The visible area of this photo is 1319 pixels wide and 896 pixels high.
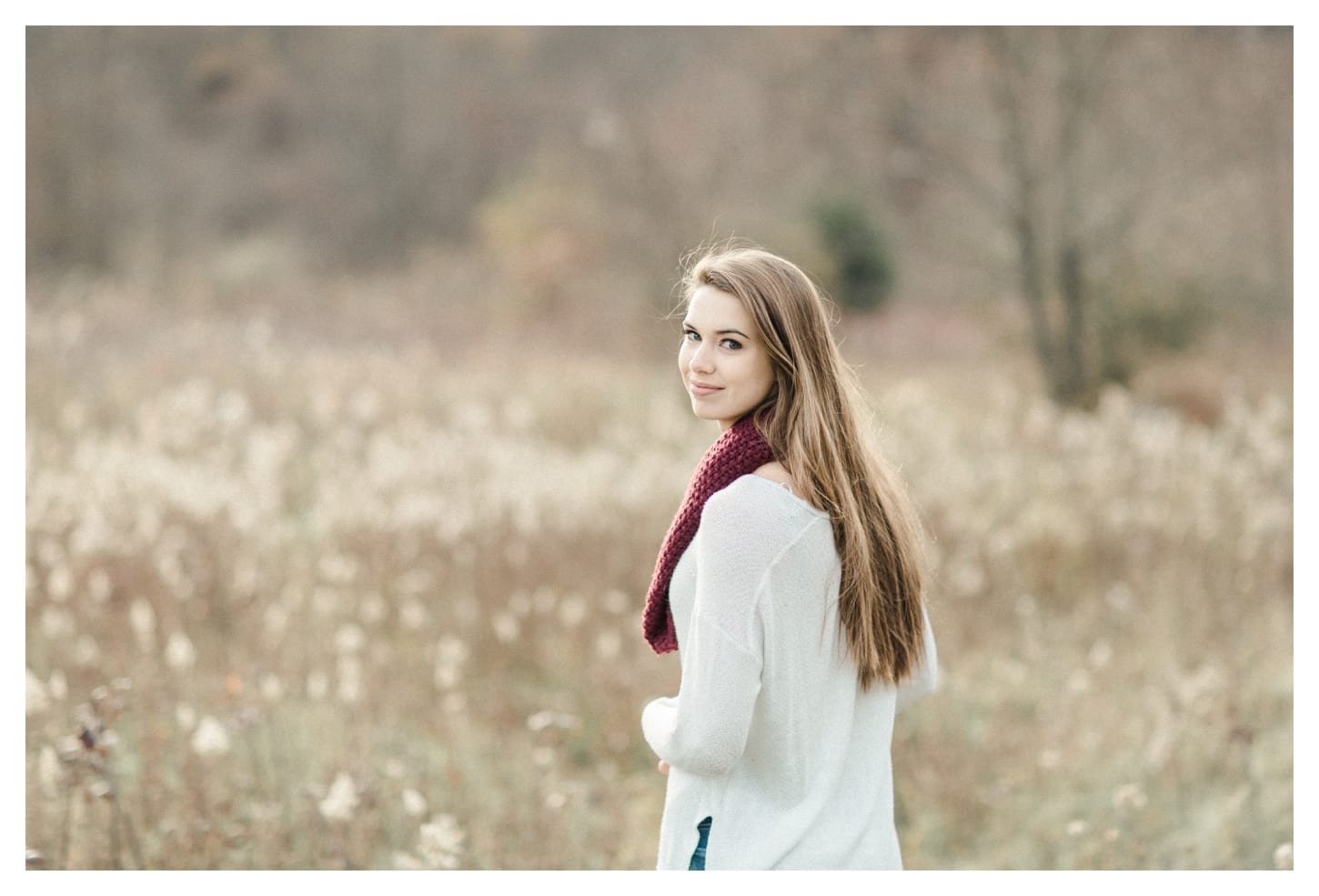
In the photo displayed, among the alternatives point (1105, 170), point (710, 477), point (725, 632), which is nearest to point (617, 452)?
point (1105, 170)

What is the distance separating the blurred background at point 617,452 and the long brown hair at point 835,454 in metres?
0.19

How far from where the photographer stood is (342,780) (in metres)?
2.78

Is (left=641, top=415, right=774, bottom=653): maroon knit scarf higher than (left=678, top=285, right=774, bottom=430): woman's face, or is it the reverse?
(left=678, top=285, right=774, bottom=430): woman's face

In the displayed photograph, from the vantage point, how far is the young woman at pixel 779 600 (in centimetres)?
164

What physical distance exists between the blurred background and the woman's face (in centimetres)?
20

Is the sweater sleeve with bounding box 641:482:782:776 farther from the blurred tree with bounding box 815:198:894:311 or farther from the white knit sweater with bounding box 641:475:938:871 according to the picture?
the blurred tree with bounding box 815:198:894:311

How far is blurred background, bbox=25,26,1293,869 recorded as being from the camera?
3768 millimetres

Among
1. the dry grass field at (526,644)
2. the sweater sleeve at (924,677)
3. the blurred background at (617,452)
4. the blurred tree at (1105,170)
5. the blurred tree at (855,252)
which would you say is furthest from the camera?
the blurred tree at (855,252)

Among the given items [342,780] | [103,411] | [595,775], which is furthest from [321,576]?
[103,411]

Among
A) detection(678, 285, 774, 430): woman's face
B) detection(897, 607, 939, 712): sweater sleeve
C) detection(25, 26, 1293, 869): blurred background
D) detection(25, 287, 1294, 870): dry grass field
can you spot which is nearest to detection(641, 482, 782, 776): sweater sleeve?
detection(678, 285, 774, 430): woman's face

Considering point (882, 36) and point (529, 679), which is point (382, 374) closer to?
point (529, 679)

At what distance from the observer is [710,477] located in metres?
1.82

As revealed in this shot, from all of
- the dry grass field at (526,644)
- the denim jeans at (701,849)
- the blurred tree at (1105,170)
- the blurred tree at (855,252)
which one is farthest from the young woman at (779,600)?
the blurred tree at (855,252)

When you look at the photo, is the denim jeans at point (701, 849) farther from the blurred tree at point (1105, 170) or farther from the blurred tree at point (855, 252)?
the blurred tree at point (855, 252)
